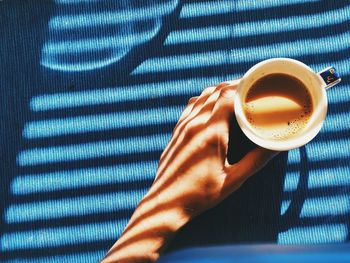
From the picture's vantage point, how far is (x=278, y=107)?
3.43 feet

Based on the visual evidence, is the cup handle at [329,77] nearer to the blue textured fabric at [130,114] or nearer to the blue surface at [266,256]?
the blue textured fabric at [130,114]

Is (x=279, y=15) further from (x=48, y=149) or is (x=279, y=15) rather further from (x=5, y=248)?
(x=5, y=248)

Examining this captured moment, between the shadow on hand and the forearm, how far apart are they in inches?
3.3

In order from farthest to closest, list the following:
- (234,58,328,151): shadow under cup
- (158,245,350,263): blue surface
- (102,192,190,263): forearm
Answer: (102,192,190,263): forearm < (234,58,328,151): shadow under cup < (158,245,350,263): blue surface

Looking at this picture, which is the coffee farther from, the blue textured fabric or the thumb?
the blue textured fabric

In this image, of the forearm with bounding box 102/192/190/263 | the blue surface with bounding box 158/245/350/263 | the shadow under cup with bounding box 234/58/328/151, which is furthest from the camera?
the forearm with bounding box 102/192/190/263

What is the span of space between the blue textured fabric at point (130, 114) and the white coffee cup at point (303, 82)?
0.19 meters

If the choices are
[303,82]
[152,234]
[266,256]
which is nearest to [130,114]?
[152,234]

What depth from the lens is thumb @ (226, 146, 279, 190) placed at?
1.03 meters

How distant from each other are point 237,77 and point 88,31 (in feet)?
1.32

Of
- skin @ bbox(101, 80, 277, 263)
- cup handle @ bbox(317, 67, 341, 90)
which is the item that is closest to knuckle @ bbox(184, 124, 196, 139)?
skin @ bbox(101, 80, 277, 263)

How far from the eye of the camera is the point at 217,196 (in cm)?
106

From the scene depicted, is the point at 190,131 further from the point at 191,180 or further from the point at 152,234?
the point at 152,234

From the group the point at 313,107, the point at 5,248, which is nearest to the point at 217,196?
the point at 313,107
